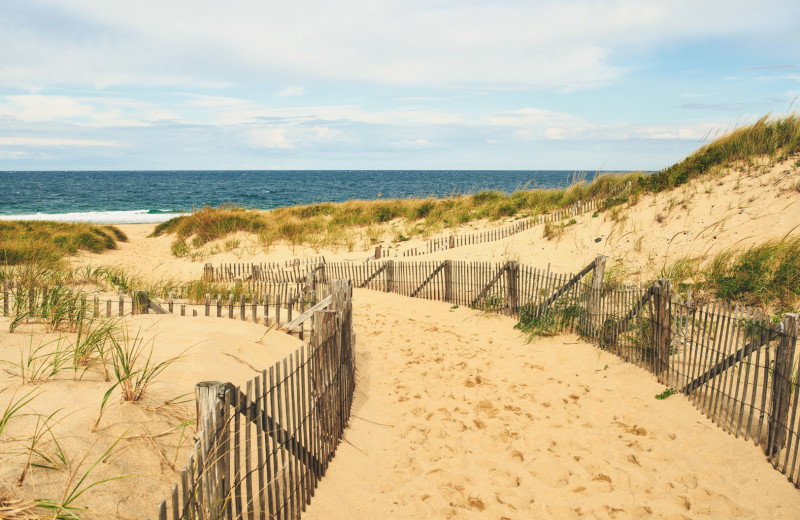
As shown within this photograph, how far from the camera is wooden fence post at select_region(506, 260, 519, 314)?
9844 mm

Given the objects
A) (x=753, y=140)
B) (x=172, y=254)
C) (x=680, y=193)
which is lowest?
(x=172, y=254)

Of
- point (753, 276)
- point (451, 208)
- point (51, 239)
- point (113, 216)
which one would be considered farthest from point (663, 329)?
point (113, 216)

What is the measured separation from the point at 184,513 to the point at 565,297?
7.43m

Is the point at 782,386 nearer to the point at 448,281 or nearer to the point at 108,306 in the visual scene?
the point at 108,306

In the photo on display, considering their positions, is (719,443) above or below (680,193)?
below

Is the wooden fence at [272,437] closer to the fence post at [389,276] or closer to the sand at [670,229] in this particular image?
the fence post at [389,276]

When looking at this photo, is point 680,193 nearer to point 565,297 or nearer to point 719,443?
point 565,297

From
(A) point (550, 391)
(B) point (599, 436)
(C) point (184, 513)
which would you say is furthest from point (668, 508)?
(C) point (184, 513)

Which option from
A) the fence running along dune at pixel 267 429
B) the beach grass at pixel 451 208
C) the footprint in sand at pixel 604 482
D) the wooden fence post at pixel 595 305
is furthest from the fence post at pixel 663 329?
the beach grass at pixel 451 208

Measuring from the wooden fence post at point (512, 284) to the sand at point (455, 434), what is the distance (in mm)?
694

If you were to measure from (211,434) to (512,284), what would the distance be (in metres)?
7.86

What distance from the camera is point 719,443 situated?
16.7 ft

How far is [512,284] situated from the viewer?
390 inches

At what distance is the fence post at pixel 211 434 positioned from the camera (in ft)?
8.84
